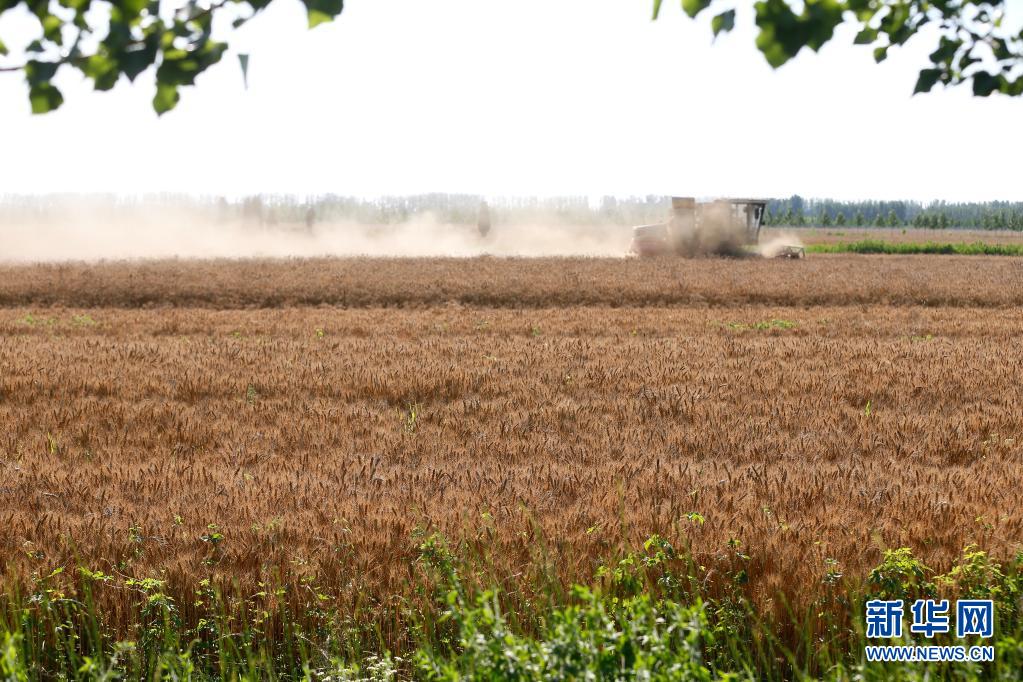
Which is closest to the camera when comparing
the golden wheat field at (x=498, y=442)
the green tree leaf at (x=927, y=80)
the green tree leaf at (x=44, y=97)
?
the green tree leaf at (x=44, y=97)

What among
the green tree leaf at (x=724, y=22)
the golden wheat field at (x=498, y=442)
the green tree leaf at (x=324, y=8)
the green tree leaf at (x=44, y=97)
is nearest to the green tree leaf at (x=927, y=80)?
the green tree leaf at (x=724, y=22)

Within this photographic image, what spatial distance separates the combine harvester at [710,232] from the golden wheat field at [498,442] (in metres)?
22.1

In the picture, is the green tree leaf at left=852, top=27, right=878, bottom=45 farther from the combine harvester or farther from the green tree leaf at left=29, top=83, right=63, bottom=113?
the combine harvester

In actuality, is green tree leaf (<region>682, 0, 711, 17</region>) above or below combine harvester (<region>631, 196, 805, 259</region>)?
above

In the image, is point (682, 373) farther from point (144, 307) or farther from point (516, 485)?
point (144, 307)

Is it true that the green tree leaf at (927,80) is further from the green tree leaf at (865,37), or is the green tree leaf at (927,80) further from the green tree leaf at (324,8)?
the green tree leaf at (324,8)

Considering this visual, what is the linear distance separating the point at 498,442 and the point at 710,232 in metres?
38.6

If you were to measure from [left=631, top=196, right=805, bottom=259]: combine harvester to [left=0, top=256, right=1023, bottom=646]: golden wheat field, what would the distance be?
22061 mm

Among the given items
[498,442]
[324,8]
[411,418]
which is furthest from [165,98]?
[411,418]

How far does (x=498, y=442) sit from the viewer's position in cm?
941

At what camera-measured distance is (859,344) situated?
59.3 feet

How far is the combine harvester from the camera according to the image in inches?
1823

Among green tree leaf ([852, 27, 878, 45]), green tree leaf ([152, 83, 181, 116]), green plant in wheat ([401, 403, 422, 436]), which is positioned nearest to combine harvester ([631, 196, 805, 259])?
green plant in wheat ([401, 403, 422, 436])

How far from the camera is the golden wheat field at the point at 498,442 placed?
18.8ft
